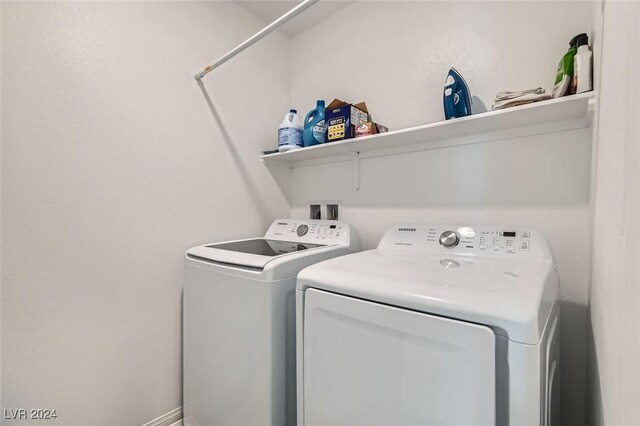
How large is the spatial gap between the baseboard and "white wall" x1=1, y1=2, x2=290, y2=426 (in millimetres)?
37

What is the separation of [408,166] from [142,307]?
176 centimetres

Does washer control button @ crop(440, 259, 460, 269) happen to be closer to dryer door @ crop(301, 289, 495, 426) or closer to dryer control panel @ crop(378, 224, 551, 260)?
dryer control panel @ crop(378, 224, 551, 260)

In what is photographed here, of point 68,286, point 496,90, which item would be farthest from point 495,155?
point 68,286

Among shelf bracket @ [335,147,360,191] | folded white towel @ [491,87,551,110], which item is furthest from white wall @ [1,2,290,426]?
folded white towel @ [491,87,551,110]

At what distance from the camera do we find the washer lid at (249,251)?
1248 millimetres

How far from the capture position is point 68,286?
4.25 feet

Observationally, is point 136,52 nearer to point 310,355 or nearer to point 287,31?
point 287,31

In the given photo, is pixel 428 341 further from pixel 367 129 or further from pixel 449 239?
pixel 367 129

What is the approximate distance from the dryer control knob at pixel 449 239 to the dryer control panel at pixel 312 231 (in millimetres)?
537

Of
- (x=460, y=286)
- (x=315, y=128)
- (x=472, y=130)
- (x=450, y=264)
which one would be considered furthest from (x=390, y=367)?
(x=315, y=128)

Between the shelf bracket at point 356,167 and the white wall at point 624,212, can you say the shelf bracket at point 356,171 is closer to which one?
the shelf bracket at point 356,167

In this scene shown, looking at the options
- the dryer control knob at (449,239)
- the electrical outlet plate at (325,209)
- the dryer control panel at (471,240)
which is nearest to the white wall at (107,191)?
the electrical outlet plate at (325,209)

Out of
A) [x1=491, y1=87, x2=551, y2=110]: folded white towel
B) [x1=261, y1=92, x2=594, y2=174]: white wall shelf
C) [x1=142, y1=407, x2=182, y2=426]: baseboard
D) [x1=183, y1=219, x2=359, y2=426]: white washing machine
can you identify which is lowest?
[x1=142, y1=407, x2=182, y2=426]: baseboard

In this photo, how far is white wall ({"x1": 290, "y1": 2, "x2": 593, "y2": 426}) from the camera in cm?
127
